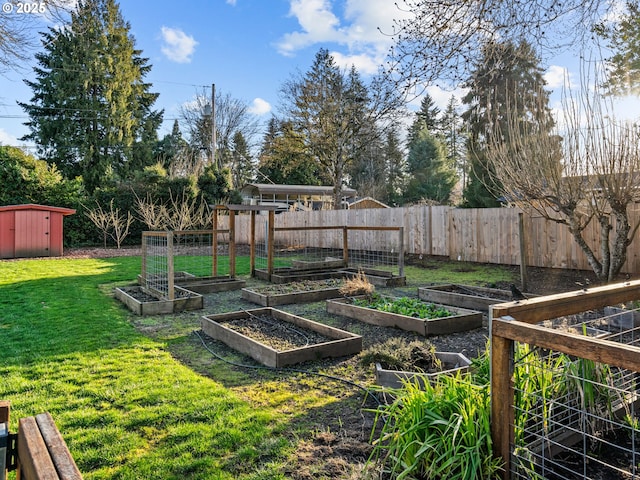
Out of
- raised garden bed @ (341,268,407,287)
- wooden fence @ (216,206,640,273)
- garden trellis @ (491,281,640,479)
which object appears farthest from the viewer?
wooden fence @ (216,206,640,273)

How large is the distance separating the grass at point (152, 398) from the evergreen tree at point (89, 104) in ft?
71.4

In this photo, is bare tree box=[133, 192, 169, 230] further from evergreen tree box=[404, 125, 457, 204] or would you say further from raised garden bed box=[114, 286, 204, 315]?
evergreen tree box=[404, 125, 457, 204]

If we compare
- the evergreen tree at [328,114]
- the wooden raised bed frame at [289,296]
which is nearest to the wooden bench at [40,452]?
the wooden raised bed frame at [289,296]

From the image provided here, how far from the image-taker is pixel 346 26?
27.4ft

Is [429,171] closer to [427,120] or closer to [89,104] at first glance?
[427,120]

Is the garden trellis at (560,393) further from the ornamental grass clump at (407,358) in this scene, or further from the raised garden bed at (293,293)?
the raised garden bed at (293,293)

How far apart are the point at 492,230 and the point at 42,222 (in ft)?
47.5

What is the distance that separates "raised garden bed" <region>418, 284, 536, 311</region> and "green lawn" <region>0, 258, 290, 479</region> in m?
4.33

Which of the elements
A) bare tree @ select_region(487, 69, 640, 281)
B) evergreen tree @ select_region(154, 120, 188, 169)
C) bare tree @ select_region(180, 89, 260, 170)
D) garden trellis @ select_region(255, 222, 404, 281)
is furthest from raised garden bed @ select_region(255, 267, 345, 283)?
bare tree @ select_region(180, 89, 260, 170)

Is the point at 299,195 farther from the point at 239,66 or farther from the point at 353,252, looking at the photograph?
the point at 353,252

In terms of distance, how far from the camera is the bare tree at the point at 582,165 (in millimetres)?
5867

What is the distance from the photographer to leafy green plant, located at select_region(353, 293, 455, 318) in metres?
5.40

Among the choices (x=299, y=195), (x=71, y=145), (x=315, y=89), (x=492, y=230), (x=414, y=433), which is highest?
(x=315, y=89)

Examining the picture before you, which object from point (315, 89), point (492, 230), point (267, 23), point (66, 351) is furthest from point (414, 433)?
point (315, 89)
